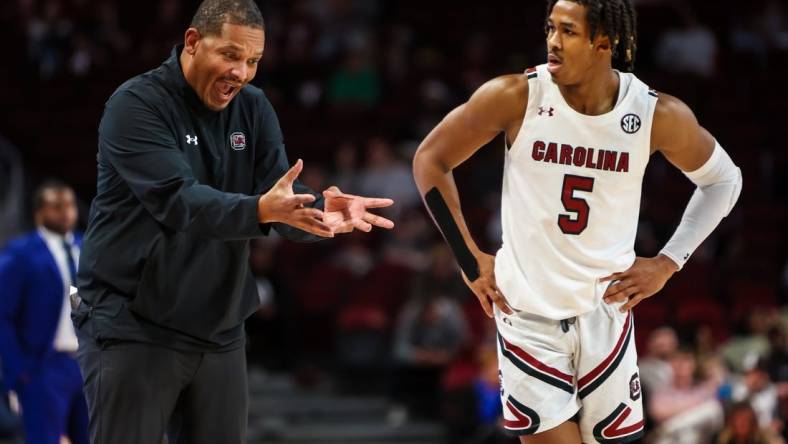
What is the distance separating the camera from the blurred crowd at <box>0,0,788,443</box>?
31.5 feet

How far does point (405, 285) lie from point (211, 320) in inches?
274

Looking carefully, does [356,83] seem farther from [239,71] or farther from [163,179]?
[163,179]

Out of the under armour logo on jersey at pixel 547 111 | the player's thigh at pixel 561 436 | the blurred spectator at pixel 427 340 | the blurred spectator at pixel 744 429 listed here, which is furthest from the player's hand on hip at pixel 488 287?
the blurred spectator at pixel 427 340

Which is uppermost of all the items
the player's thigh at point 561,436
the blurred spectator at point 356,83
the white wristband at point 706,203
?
the white wristband at point 706,203

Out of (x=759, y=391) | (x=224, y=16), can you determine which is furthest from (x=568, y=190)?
(x=759, y=391)

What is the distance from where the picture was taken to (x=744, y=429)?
26.4 ft

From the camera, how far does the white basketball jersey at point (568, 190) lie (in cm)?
423

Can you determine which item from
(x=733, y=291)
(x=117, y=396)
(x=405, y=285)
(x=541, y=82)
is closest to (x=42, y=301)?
(x=117, y=396)

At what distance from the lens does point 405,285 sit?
10906mm

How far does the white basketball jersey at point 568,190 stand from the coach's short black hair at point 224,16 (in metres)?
1.01

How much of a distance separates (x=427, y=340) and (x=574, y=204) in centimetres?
603

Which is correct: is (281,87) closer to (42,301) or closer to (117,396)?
(42,301)

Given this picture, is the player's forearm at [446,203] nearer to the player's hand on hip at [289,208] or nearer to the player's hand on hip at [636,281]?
the player's hand on hip at [636,281]

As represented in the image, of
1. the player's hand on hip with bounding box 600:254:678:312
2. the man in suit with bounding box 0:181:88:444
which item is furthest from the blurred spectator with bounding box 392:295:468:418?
the player's hand on hip with bounding box 600:254:678:312
